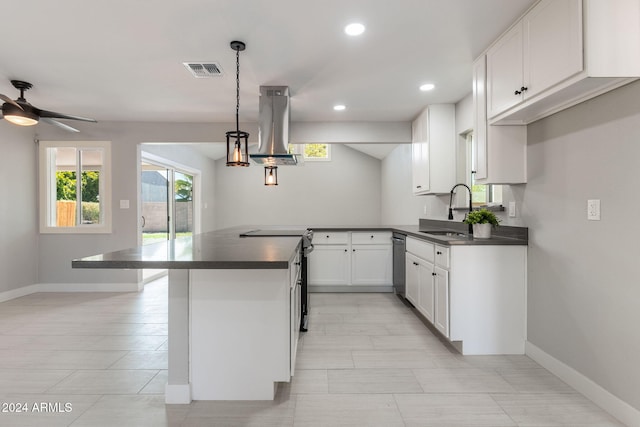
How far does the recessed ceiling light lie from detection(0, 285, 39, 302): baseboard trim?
501cm

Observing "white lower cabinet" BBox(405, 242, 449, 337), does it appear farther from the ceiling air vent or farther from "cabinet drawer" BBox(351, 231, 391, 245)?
the ceiling air vent

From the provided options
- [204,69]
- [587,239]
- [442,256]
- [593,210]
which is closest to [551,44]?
[593,210]

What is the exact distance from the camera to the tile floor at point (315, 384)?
1.81m

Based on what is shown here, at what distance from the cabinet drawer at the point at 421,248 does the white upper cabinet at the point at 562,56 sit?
120cm

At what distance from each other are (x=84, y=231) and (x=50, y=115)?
2197 mm

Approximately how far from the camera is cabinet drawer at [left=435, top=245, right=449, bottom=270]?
104 inches

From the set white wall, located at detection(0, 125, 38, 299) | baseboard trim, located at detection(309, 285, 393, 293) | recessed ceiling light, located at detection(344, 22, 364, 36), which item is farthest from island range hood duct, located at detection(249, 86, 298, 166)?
white wall, located at detection(0, 125, 38, 299)

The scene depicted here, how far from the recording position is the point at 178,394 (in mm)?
1927

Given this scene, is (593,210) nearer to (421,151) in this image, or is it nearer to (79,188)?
(421,151)

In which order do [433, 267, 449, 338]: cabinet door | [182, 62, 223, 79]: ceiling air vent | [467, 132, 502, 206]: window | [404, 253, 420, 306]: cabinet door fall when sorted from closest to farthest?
[433, 267, 449, 338]: cabinet door → [182, 62, 223, 79]: ceiling air vent → [467, 132, 502, 206]: window → [404, 253, 420, 306]: cabinet door

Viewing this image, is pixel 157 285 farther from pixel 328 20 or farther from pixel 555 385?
pixel 555 385

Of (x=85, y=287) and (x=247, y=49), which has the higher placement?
(x=247, y=49)

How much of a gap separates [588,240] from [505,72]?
120cm

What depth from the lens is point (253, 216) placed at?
848 centimetres
